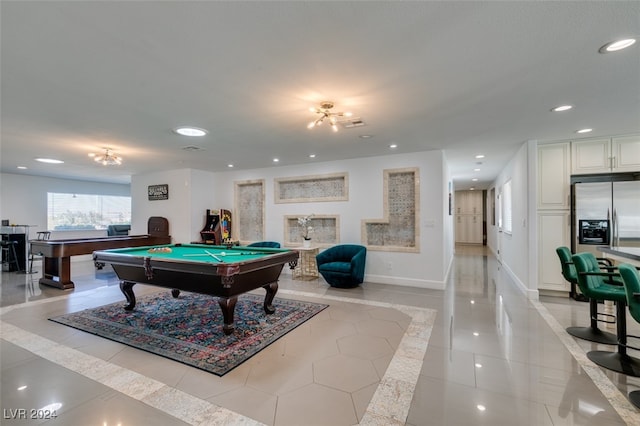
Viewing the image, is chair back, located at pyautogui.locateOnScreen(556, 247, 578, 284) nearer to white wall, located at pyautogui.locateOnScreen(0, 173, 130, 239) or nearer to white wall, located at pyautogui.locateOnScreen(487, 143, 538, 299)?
white wall, located at pyautogui.locateOnScreen(487, 143, 538, 299)

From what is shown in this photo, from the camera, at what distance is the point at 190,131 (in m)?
4.01

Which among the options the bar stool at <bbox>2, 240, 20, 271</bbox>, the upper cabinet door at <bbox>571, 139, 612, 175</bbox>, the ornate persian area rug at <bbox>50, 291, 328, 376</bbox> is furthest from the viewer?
the bar stool at <bbox>2, 240, 20, 271</bbox>

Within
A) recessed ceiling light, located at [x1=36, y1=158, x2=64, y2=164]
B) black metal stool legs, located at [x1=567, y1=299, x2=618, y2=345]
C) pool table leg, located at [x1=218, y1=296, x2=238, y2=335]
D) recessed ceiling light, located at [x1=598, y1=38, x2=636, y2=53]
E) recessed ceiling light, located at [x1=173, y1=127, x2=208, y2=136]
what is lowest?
black metal stool legs, located at [x1=567, y1=299, x2=618, y2=345]

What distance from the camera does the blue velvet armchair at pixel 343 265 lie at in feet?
16.6

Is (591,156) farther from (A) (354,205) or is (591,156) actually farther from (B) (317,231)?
(B) (317,231)

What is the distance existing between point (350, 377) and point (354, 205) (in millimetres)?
3939

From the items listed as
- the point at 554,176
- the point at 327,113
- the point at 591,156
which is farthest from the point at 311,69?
the point at 591,156

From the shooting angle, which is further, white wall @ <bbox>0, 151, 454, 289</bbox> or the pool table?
white wall @ <bbox>0, 151, 454, 289</bbox>

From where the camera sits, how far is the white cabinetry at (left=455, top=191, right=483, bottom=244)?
12203mm

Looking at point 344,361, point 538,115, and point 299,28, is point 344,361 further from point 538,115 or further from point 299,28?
point 538,115

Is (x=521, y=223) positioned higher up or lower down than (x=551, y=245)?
higher up

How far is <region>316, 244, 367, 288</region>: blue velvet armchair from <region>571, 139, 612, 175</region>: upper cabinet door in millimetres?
3712

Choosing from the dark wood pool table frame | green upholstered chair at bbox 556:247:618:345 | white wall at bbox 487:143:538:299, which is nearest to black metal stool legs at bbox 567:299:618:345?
green upholstered chair at bbox 556:247:618:345

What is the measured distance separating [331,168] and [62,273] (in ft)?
18.2
